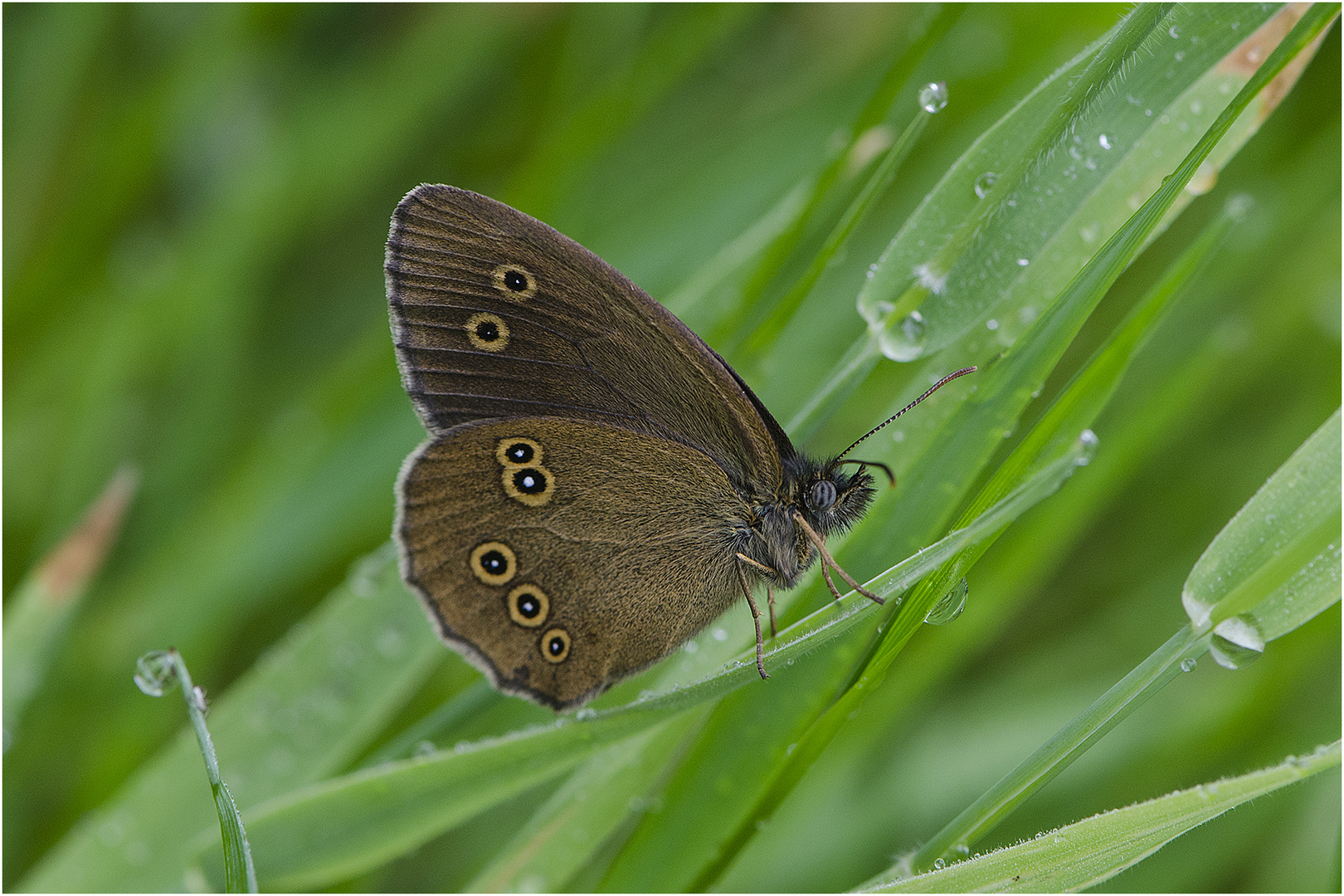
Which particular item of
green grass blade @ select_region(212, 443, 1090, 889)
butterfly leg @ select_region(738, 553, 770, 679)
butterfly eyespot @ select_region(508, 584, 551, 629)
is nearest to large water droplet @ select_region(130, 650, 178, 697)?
green grass blade @ select_region(212, 443, 1090, 889)

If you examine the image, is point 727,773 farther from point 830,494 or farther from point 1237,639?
point 1237,639

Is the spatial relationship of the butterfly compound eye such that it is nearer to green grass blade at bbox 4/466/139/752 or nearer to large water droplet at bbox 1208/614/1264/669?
large water droplet at bbox 1208/614/1264/669

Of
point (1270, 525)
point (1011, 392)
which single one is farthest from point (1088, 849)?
point (1011, 392)

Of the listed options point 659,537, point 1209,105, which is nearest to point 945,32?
point 1209,105

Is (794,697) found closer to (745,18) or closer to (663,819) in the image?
(663,819)

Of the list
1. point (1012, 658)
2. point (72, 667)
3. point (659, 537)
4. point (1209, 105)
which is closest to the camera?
point (1209, 105)

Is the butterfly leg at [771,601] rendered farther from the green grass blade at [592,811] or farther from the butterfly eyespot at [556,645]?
the butterfly eyespot at [556,645]

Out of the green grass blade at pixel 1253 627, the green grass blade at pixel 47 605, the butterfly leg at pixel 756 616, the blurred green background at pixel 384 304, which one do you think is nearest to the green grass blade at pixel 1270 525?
the green grass blade at pixel 1253 627
